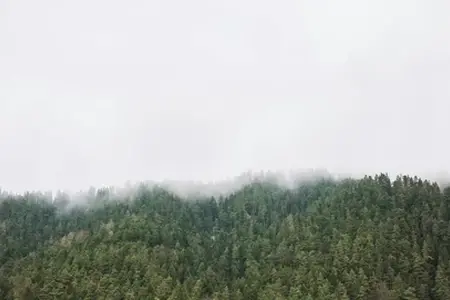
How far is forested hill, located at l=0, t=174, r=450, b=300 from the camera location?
142250 mm

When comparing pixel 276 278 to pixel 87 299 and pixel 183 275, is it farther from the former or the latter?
pixel 87 299

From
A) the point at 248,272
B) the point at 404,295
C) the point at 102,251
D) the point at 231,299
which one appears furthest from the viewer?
the point at 102,251

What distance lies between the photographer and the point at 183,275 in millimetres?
163750

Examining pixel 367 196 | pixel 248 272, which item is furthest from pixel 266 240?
pixel 367 196

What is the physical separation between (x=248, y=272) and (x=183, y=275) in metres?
19.6

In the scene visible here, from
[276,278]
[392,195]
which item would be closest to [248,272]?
[276,278]

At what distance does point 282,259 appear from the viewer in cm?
16225

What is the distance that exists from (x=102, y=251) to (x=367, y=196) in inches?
3569

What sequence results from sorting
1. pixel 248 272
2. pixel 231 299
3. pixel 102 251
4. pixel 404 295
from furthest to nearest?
pixel 102 251, pixel 248 272, pixel 231 299, pixel 404 295

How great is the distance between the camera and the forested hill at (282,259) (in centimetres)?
14225

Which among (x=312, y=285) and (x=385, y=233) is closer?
(x=312, y=285)

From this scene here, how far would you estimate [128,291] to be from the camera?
150 meters

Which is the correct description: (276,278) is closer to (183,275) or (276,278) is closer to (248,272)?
(248,272)

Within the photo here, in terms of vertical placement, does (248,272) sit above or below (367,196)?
below
